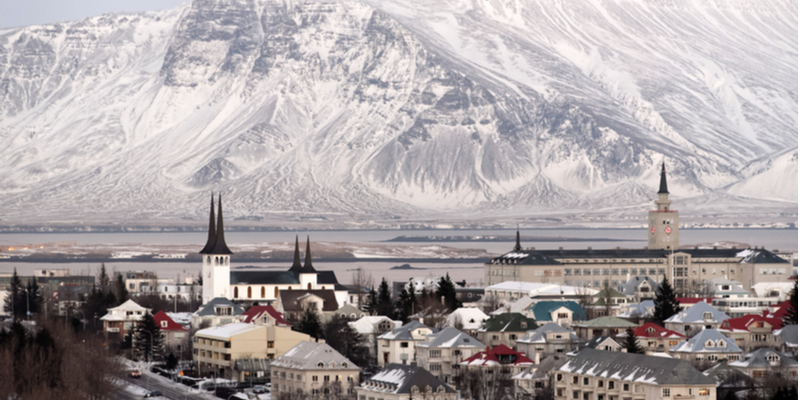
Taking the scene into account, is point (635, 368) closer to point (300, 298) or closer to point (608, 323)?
point (608, 323)

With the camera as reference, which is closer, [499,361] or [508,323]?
[499,361]

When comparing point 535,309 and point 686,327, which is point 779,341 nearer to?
point 686,327

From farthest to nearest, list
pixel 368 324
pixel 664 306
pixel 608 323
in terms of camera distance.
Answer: pixel 664 306 < pixel 368 324 < pixel 608 323

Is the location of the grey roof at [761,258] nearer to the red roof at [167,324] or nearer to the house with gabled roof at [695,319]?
the house with gabled roof at [695,319]

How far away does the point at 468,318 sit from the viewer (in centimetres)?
11794

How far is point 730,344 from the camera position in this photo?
94.4m

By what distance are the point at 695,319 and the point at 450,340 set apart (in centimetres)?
2199

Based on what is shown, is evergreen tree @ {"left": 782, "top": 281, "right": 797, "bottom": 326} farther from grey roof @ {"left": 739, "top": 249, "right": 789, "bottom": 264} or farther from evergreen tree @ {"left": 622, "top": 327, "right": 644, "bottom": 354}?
grey roof @ {"left": 739, "top": 249, "right": 789, "bottom": 264}

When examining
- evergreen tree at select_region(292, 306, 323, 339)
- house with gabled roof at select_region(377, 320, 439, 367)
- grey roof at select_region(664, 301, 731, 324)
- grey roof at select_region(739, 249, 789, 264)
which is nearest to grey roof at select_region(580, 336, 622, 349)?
house with gabled roof at select_region(377, 320, 439, 367)

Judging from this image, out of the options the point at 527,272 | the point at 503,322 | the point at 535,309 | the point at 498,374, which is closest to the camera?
the point at 498,374

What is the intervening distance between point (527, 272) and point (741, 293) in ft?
101

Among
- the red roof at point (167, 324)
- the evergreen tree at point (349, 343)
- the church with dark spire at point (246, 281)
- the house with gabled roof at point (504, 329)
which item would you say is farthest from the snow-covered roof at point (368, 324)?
the church with dark spire at point (246, 281)

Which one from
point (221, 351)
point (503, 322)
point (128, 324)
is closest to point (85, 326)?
point (128, 324)

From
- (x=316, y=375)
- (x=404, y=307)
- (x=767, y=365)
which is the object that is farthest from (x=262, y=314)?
(x=767, y=365)
